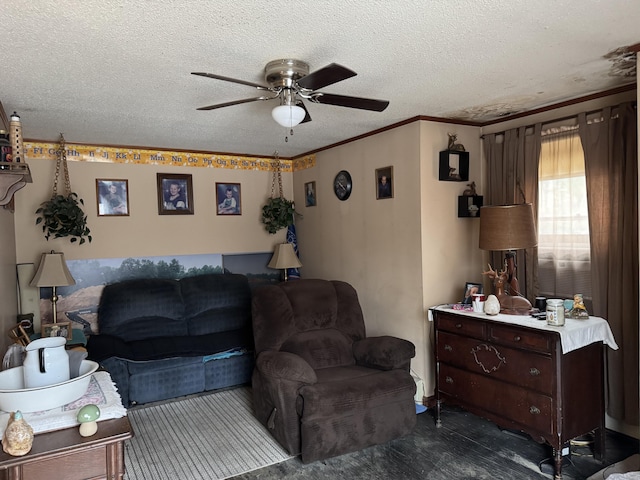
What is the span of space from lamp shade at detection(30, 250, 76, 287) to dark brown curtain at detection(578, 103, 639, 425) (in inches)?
168

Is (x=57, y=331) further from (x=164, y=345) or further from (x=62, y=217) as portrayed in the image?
(x=62, y=217)

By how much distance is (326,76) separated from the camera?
1.99m

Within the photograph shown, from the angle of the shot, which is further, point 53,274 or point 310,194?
point 310,194

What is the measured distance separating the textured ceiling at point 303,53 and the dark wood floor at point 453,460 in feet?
7.96

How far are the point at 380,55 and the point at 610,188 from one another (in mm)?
1907

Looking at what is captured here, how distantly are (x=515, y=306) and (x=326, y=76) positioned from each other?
211cm

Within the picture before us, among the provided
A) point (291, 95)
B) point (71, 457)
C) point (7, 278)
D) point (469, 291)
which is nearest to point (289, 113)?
point (291, 95)

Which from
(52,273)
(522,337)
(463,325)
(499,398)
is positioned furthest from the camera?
(52,273)

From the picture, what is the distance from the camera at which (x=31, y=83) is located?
102 inches

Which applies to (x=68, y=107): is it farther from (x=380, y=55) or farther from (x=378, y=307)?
(x=378, y=307)

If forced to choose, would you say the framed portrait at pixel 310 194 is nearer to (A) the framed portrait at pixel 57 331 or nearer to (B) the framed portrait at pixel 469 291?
(B) the framed portrait at pixel 469 291

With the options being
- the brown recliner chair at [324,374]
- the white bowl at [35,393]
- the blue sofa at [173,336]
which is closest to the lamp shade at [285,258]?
the blue sofa at [173,336]

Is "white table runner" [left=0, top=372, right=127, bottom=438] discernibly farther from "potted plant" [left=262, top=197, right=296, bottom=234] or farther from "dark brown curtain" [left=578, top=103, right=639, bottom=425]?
"potted plant" [left=262, top=197, right=296, bottom=234]

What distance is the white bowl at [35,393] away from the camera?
1.47m
